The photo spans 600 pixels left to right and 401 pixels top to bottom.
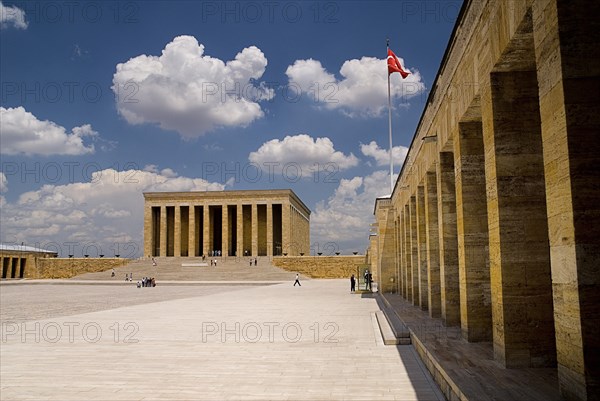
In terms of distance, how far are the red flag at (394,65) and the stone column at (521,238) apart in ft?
62.3

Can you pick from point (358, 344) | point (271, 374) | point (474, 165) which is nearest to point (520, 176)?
point (474, 165)

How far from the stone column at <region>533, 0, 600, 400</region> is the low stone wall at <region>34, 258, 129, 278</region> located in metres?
61.1

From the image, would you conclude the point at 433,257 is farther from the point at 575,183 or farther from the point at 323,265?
the point at 323,265

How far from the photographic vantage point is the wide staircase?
2038 inches

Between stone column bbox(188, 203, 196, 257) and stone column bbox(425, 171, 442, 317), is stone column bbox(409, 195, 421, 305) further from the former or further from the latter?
stone column bbox(188, 203, 196, 257)

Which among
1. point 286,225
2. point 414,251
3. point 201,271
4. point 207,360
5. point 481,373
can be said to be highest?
point 286,225

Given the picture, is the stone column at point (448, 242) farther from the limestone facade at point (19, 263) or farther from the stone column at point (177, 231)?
the limestone facade at point (19, 263)

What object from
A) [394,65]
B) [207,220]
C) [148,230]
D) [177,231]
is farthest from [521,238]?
[148,230]

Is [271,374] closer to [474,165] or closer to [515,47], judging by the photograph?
[474,165]

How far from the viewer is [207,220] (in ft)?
218

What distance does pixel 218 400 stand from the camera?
277 inches

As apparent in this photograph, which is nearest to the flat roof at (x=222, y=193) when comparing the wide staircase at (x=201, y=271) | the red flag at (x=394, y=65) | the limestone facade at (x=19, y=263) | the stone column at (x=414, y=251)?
the wide staircase at (x=201, y=271)

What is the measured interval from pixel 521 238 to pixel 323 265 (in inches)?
1976

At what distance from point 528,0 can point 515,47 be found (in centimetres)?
109
